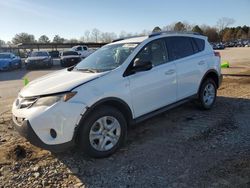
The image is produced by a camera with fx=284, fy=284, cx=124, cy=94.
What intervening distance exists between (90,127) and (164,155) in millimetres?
1225

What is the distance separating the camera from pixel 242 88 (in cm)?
918

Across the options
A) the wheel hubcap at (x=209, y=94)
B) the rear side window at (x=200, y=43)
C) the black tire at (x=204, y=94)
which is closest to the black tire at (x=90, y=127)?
the black tire at (x=204, y=94)

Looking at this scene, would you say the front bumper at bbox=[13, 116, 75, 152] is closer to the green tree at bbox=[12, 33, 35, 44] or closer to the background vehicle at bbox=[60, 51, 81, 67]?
the background vehicle at bbox=[60, 51, 81, 67]

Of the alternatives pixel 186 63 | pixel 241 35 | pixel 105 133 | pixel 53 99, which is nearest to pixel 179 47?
pixel 186 63

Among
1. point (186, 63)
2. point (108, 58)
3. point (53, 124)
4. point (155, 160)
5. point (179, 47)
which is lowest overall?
point (155, 160)

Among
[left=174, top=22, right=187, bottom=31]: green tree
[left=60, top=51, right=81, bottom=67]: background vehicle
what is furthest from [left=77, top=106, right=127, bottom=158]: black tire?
[left=174, top=22, right=187, bottom=31]: green tree

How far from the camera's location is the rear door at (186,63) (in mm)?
5668

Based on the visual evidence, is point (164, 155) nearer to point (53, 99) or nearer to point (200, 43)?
point (53, 99)

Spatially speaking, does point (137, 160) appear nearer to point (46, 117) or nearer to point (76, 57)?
point (46, 117)

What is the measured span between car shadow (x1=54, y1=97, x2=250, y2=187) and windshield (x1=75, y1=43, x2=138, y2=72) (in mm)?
1381

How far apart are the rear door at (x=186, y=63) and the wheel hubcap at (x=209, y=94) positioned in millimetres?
437

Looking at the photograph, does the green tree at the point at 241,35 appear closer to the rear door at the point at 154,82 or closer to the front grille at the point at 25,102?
the rear door at the point at 154,82

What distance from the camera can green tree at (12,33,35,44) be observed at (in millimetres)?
74188

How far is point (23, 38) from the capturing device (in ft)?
246
